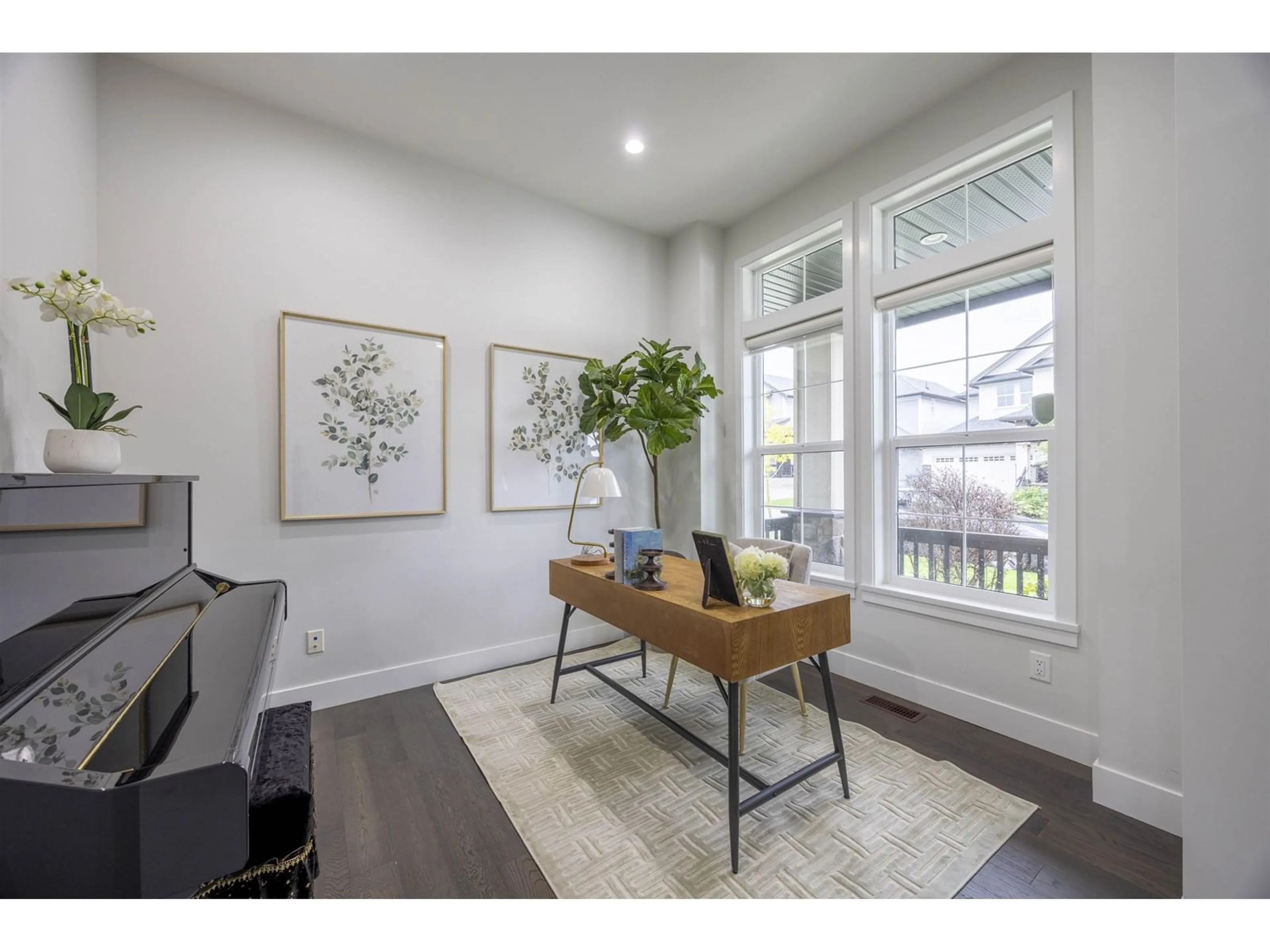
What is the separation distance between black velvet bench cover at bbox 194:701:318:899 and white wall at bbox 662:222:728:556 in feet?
9.17

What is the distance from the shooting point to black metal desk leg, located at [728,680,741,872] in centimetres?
156

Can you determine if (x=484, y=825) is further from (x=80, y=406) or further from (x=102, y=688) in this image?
(x=80, y=406)

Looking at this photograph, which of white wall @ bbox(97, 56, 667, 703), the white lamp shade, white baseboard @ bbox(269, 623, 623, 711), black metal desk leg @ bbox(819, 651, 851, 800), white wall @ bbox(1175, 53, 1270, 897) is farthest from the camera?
white baseboard @ bbox(269, 623, 623, 711)

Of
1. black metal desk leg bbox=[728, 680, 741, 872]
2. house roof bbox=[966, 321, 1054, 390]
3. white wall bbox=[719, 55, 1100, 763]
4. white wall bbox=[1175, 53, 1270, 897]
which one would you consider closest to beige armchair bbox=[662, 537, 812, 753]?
white wall bbox=[719, 55, 1100, 763]

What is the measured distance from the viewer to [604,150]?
291 cm

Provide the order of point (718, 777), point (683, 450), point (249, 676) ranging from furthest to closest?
point (683, 450)
point (718, 777)
point (249, 676)

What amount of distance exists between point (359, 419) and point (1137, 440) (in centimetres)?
336

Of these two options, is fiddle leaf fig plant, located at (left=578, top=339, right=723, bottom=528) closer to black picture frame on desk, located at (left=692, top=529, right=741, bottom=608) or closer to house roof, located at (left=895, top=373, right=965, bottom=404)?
house roof, located at (left=895, top=373, right=965, bottom=404)

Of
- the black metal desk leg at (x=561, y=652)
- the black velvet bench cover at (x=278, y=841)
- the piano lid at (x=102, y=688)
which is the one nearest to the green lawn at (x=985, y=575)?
the black metal desk leg at (x=561, y=652)

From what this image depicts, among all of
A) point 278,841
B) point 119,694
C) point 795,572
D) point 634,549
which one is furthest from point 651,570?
point 119,694
